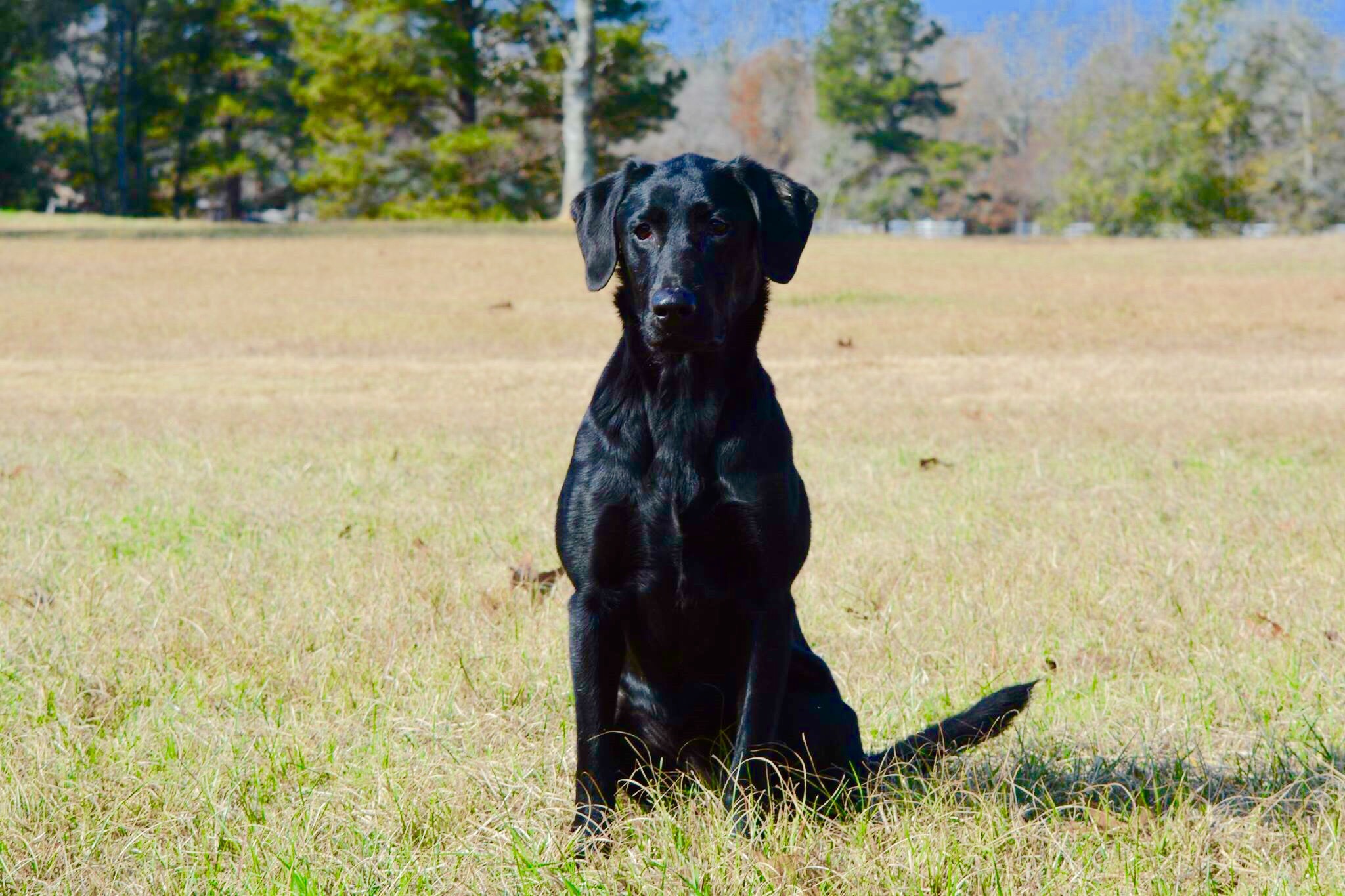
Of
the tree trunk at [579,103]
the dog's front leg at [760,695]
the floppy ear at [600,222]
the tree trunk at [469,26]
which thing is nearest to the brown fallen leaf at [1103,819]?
the dog's front leg at [760,695]

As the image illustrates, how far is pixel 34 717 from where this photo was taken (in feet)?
10.0

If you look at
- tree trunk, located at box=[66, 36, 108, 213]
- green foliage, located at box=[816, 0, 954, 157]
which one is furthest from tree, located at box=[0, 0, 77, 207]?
green foliage, located at box=[816, 0, 954, 157]

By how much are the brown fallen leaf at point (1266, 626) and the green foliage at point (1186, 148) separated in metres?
42.8

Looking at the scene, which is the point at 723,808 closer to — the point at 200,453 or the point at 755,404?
the point at 755,404

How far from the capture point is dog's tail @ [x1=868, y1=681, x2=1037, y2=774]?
8.77 ft

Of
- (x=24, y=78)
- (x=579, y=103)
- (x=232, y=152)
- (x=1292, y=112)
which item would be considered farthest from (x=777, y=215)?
(x=1292, y=112)

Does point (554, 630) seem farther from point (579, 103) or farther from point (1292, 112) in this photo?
point (1292, 112)

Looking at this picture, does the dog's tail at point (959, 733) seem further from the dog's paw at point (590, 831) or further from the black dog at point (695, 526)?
the dog's paw at point (590, 831)

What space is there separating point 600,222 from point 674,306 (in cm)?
46

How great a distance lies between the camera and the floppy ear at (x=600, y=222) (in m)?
2.75

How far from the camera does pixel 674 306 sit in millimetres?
2438

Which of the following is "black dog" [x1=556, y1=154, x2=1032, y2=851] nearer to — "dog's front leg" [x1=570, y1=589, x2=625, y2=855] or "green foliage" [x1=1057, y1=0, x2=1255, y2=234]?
"dog's front leg" [x1=570, y1=589, x2=625, y2=855]

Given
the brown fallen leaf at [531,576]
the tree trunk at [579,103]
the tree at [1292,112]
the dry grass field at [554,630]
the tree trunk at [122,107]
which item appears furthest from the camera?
the tree at [1292,112]

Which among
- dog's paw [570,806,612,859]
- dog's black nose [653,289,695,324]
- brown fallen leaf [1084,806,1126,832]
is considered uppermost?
dog's black nose [653,289,695,324]
